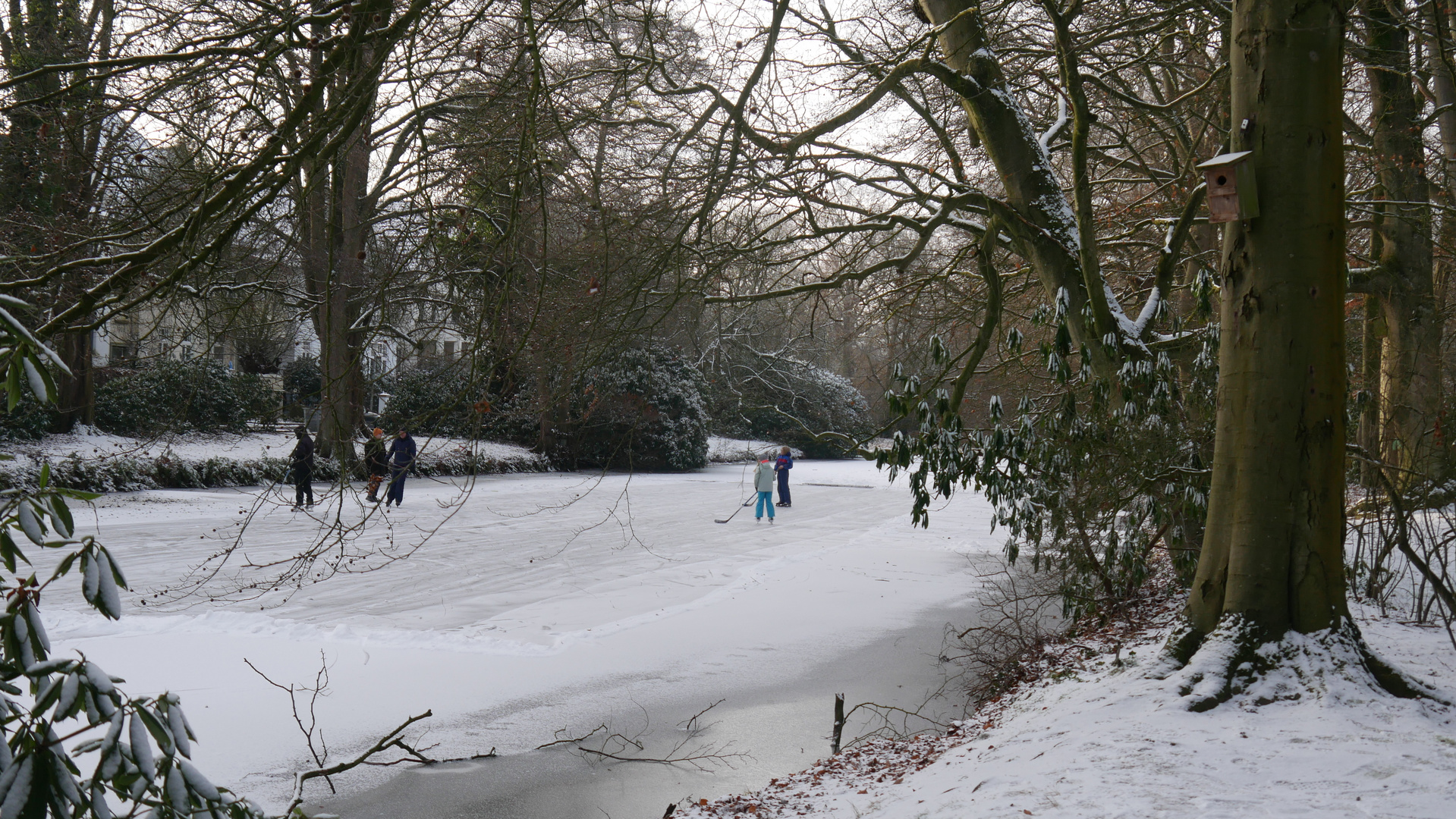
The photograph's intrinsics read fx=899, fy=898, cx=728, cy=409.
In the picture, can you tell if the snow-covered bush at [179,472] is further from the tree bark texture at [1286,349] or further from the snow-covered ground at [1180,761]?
the tree bark texture at [1286,349]

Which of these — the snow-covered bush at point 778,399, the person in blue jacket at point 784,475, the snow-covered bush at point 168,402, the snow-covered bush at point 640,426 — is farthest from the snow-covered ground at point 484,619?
the snow-covered bush at point 778,399

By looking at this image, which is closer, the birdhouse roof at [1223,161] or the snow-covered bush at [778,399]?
the birdhouse roof at [1223,161]

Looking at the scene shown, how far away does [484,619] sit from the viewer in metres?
9.01

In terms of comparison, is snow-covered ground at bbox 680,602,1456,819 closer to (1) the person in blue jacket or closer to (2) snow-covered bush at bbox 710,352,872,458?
(1) the person in blue jacket

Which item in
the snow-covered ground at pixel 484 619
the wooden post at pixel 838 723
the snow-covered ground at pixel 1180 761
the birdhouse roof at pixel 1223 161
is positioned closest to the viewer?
the snow-covered ground at pixel 1180 761

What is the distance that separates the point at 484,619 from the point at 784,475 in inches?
457

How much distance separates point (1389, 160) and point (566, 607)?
368 inches

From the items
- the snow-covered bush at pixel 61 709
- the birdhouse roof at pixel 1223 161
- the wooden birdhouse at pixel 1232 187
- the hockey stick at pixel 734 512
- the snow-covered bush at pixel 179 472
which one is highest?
the birdhouse roof at pixel 1223 161

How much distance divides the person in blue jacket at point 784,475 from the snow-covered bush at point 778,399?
13.6 metres

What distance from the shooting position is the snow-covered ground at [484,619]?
6336 mm

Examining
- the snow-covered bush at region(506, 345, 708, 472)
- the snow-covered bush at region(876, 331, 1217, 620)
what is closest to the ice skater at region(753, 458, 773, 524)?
the snow-covered bush at region(506, 345, 708, 472)

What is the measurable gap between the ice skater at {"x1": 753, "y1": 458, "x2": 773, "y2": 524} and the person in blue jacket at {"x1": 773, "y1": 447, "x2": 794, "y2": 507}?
1225mm

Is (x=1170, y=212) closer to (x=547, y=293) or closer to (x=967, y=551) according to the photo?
(x=547, y=293)

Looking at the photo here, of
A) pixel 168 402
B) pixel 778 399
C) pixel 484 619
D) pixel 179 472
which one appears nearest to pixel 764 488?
pixel 484 619
